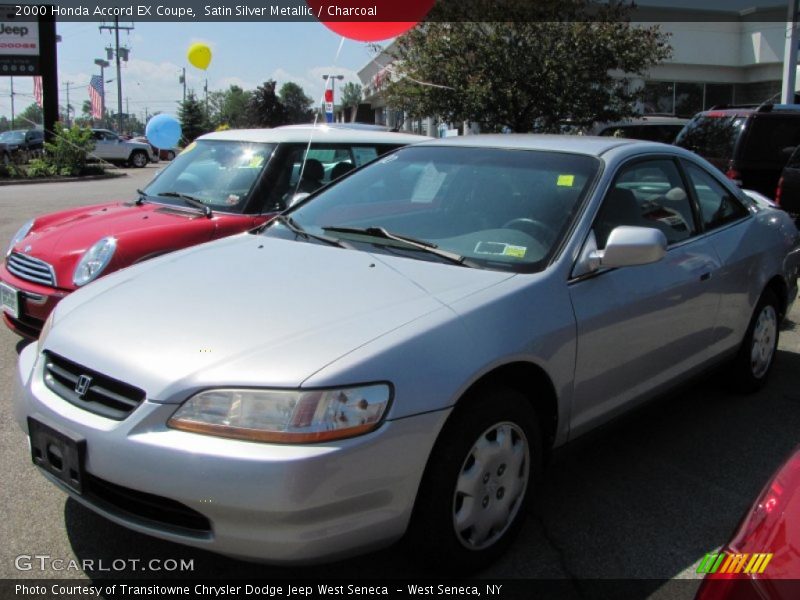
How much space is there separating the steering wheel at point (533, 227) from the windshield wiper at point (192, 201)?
2735 millimetres

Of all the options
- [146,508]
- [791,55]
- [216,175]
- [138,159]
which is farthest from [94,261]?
[138,159]

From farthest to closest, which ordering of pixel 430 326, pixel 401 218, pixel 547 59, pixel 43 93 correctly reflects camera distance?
pixel 43 93, pixel 547 59, pixel 401 218, pixel 430 326

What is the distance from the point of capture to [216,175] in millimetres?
5762

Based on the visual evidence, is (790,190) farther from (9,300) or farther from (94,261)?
(9,300)

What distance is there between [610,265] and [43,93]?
25505mm

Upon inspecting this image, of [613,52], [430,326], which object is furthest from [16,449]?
[613,52]

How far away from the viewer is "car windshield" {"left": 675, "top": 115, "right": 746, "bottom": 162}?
966 cm

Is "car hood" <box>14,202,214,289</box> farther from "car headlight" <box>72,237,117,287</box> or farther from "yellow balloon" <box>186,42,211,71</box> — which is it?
"yellow balloon" <box>186,42,211,71</box>

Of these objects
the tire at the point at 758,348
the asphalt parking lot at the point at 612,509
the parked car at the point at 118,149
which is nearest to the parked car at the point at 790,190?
the tire at the point at 758,348

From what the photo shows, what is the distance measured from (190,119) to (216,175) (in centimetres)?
4645

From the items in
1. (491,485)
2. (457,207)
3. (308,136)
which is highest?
(308,136)

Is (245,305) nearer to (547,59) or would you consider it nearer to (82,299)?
(82,299)

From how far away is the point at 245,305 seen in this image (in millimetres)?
2748

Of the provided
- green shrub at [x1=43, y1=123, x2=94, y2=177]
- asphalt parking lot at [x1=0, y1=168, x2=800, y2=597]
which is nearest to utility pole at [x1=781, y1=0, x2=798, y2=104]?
asphalt parking lot at [x1=0, y1=168, x2=800, y2=597]
